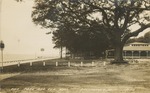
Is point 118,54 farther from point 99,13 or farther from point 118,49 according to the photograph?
point 99,13

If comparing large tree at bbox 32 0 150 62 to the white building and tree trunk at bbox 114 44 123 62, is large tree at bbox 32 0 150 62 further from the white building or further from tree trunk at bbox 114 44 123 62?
the white building

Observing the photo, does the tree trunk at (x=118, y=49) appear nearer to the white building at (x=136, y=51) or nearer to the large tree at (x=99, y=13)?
the large tree at (x=99, y=13)

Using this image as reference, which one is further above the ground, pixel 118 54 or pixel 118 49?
pixel 118 49

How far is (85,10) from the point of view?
68.5 ft

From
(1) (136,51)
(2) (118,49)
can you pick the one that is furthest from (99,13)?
(1) (136,51)

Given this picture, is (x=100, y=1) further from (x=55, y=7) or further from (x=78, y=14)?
(x=55, y=7)

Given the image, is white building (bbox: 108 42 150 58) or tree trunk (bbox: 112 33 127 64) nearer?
tree trunk (bbox: 112 33 127 64)

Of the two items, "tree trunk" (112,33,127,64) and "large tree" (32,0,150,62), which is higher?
"large tree" (32,0,150,62)

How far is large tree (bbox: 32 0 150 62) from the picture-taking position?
19.6 m

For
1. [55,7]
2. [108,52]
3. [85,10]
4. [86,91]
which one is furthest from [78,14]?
[108,52]

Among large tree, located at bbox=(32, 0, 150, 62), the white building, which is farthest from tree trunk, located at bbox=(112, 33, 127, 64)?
the white building

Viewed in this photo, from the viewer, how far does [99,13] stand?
70.8 feet

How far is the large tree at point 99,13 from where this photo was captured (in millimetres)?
19609

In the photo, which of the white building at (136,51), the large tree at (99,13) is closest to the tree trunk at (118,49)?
the large tree at (99,13)
